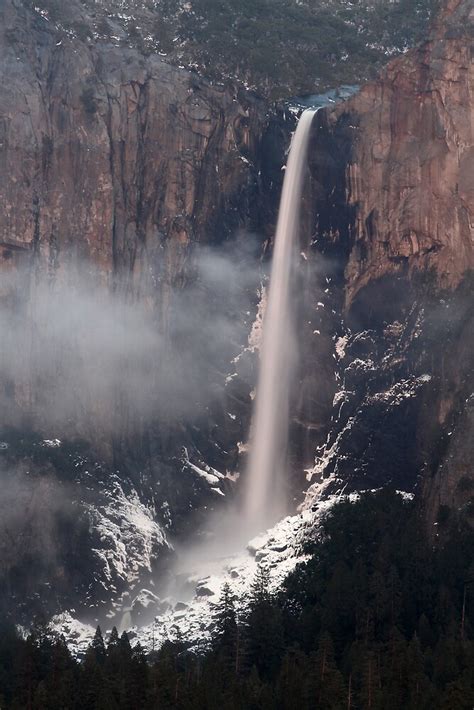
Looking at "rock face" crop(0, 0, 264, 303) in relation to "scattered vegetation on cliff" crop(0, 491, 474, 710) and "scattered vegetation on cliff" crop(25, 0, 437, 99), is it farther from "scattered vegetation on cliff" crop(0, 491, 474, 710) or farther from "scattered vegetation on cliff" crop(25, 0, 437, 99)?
"scattered vegetation on cliff" crop(0, 491, 474, 710)

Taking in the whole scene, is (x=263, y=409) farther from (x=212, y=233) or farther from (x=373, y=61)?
(x=373, y=61)

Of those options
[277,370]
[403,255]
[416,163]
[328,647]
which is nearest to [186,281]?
[277,370]

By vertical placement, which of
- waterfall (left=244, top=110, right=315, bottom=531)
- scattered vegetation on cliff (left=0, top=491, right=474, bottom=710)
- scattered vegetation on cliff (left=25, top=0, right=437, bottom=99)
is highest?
scattered vegetation on cliff (left=25, top=0, right=437, bottom=99)

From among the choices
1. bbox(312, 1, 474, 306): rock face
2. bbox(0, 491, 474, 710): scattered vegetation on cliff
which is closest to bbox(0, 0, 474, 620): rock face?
bbox(312, 1, 474, 306): rock face

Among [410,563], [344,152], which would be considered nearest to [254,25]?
[344,152]

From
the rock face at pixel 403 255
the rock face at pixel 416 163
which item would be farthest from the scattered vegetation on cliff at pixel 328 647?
the rock face at pixel 416 163

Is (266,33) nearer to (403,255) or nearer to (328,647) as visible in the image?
(403,255)
